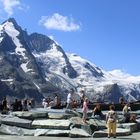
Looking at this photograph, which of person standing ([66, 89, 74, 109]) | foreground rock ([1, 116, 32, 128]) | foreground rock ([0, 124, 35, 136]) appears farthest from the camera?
person standing ([66, 89, 74, 109])

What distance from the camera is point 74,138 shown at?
128 feet

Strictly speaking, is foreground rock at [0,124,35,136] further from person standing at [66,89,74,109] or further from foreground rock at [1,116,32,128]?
person standing at [66,89,74,109]

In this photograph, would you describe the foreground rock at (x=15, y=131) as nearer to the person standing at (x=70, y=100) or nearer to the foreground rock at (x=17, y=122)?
the foreground rock at (x=17, y=122)

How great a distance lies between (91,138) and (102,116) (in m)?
9.39

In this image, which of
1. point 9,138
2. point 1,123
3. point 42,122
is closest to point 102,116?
point 42,122

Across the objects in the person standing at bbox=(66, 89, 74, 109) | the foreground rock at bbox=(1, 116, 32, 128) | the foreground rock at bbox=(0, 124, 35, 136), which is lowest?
the foreground rock at bbox=(0, 124, 35, 136)

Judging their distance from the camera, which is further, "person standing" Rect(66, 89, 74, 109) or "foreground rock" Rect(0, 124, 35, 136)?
"person standing" Rect(66, 89, 74, 109)

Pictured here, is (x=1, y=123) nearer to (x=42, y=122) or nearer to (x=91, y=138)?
(x=42, y=122)

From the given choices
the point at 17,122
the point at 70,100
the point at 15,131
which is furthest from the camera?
the point at 70,100

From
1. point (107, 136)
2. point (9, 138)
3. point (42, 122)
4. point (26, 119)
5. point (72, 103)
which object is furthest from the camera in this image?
point (72, 103)

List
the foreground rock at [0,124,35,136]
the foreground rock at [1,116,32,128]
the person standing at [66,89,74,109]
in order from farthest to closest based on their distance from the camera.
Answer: the person standing at [66,89,74,109], the foreground rock at [1,116,32,128], the foreground rock at [0,124,35,136]

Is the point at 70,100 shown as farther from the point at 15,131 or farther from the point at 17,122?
the point at 15,131

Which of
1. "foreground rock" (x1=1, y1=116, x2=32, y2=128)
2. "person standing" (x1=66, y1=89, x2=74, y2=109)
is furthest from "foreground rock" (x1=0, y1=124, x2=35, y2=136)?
"person standing" (x1=66, y1=89, x2=74, y2=109)

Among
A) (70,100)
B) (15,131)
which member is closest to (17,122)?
(15,131)
